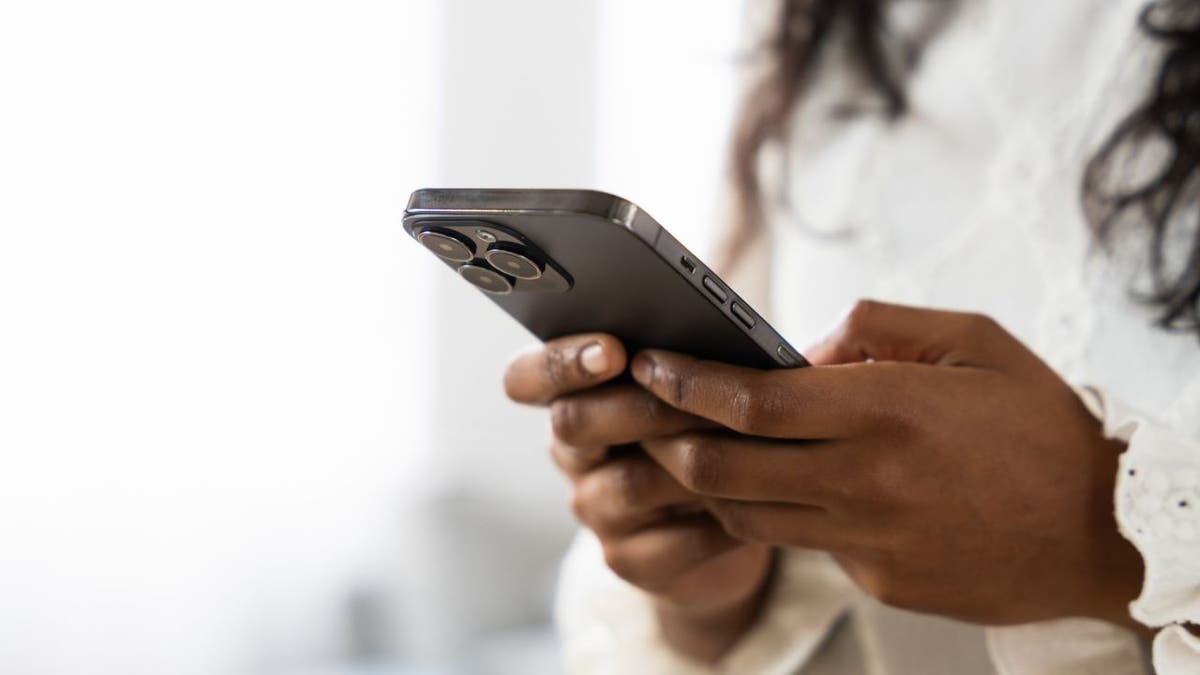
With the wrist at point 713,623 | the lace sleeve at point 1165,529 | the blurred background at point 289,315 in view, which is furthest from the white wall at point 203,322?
the lace sleeve at point 1165,529

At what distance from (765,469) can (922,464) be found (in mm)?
85

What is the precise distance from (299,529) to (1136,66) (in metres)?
1.28

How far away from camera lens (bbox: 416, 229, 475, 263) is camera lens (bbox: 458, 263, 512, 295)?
1cm

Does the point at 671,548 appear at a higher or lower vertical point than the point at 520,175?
lower

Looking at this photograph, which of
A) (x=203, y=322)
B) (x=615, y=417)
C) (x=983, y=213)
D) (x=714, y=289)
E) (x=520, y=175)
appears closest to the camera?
(x=714, y=289)

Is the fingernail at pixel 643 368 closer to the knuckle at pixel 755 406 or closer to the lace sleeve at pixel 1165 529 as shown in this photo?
the knuckle at pixel 755 406

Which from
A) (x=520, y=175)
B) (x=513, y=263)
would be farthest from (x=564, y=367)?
(x=520, y=175)

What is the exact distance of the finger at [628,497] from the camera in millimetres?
667

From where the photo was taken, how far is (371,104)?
61.7 inches

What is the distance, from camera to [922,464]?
0.56 m

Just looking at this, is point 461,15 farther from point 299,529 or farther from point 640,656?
point 640,656

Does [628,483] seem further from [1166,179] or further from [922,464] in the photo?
[1166,179]

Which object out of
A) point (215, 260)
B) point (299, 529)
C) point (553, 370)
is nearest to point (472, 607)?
point (299, 529)

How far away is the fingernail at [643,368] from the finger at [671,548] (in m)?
0.15
